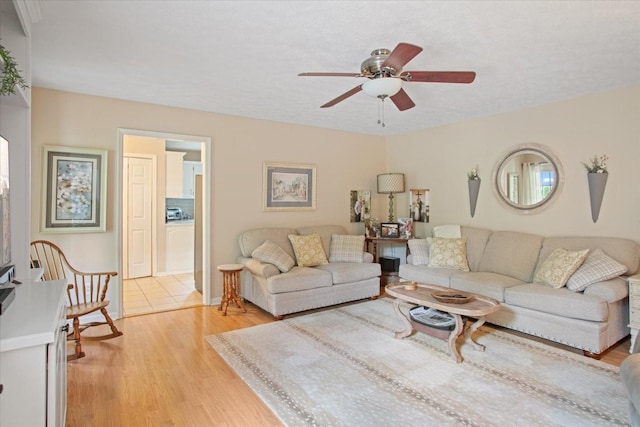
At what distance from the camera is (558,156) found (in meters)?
4.05

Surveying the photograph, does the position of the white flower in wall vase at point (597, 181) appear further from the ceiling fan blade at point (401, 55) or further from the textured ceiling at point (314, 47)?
the ceiling fan blade at point (401, 55)

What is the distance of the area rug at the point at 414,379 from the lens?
7.16 feet

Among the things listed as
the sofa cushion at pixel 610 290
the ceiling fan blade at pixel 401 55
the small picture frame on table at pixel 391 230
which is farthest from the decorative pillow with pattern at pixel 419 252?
the ceiling fan blade at pixel 401 55

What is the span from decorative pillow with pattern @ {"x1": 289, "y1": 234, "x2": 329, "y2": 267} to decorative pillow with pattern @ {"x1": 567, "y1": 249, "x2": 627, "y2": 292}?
2750 millimetres

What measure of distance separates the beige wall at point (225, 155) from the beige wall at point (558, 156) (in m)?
1.18

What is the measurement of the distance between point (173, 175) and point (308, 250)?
3465 millimetres

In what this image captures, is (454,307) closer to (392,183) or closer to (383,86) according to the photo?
(383,86)

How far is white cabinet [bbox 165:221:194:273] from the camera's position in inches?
251

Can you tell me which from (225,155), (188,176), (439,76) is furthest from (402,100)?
(188,176)

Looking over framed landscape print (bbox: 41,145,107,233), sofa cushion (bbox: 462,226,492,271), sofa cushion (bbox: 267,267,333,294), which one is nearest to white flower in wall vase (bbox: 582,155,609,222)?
sofa cushion (bbox: 462,226,492,271)

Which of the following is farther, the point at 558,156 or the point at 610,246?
the point at 558,156

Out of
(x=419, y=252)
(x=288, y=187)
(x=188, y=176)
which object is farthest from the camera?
(x=188, y=176)

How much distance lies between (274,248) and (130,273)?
317cm

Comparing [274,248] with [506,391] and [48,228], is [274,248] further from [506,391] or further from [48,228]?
[506,391]
